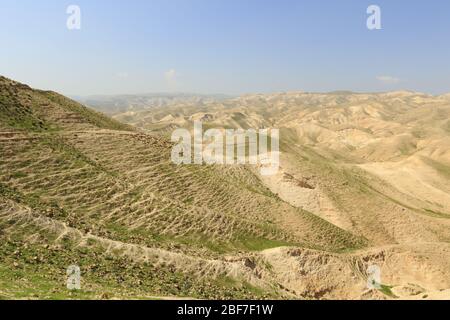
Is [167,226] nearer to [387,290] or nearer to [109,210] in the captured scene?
[109,210]

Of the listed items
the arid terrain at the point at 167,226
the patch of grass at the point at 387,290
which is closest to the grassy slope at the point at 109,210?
the arid terrain at the point at 167,226

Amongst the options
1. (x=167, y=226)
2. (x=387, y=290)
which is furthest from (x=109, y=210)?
(x=387, y=290)

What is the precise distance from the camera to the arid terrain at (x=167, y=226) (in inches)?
854

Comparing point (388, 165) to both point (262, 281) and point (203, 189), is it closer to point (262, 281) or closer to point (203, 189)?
point (203, 189)

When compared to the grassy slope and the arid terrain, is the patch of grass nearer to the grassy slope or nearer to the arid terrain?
the arid terrain

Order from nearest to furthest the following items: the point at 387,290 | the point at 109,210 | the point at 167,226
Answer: the point at 109,210 → the point at 167,226 → the point at 387,290

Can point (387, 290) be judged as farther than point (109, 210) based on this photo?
Yes

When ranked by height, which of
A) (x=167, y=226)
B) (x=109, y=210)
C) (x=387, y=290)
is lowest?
(x=387, y=290)

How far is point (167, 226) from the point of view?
31219 millimetres

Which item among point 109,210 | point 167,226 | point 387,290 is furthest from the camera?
point 387,290

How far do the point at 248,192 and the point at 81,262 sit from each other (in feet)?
75.2

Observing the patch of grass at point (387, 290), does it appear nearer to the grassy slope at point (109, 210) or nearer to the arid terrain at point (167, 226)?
the arid terrain at point (167, 226)

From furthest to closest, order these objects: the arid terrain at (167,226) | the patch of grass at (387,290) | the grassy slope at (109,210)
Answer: the patch of grass at (387,290) < the arid terrain at (167,226) < the grassy slope at (109,210)

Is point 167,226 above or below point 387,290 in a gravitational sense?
above
